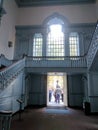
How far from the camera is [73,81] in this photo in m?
10.5

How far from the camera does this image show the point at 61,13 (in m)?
11.5

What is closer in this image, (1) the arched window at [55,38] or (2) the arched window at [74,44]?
(2) the arched window at [74,44]

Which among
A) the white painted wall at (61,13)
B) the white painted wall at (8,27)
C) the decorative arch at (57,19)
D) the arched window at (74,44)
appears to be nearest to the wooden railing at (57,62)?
the white painted wall at (8,27)

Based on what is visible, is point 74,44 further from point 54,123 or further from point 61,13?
point 54,123

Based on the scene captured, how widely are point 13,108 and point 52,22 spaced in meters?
7.49

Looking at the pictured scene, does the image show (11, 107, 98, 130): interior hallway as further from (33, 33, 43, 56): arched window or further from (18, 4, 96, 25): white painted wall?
(18, 4, 96, 25): white painted wall

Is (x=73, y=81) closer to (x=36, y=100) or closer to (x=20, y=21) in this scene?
(x=36, y=100)

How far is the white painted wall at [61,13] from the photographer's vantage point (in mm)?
11250

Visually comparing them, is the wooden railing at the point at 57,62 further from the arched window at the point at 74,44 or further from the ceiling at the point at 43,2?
the ceiling at the point at 43,2

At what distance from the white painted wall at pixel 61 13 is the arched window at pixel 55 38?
29.3 inches

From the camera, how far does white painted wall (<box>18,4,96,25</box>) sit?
36.9ft

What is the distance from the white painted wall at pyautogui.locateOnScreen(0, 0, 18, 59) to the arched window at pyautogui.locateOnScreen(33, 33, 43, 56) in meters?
1.68

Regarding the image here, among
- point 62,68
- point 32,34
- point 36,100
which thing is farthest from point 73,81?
point 32,34

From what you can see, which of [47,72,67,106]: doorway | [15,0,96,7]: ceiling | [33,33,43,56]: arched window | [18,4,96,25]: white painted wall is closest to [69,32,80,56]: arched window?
[18,4,96,25]: white painted wall
